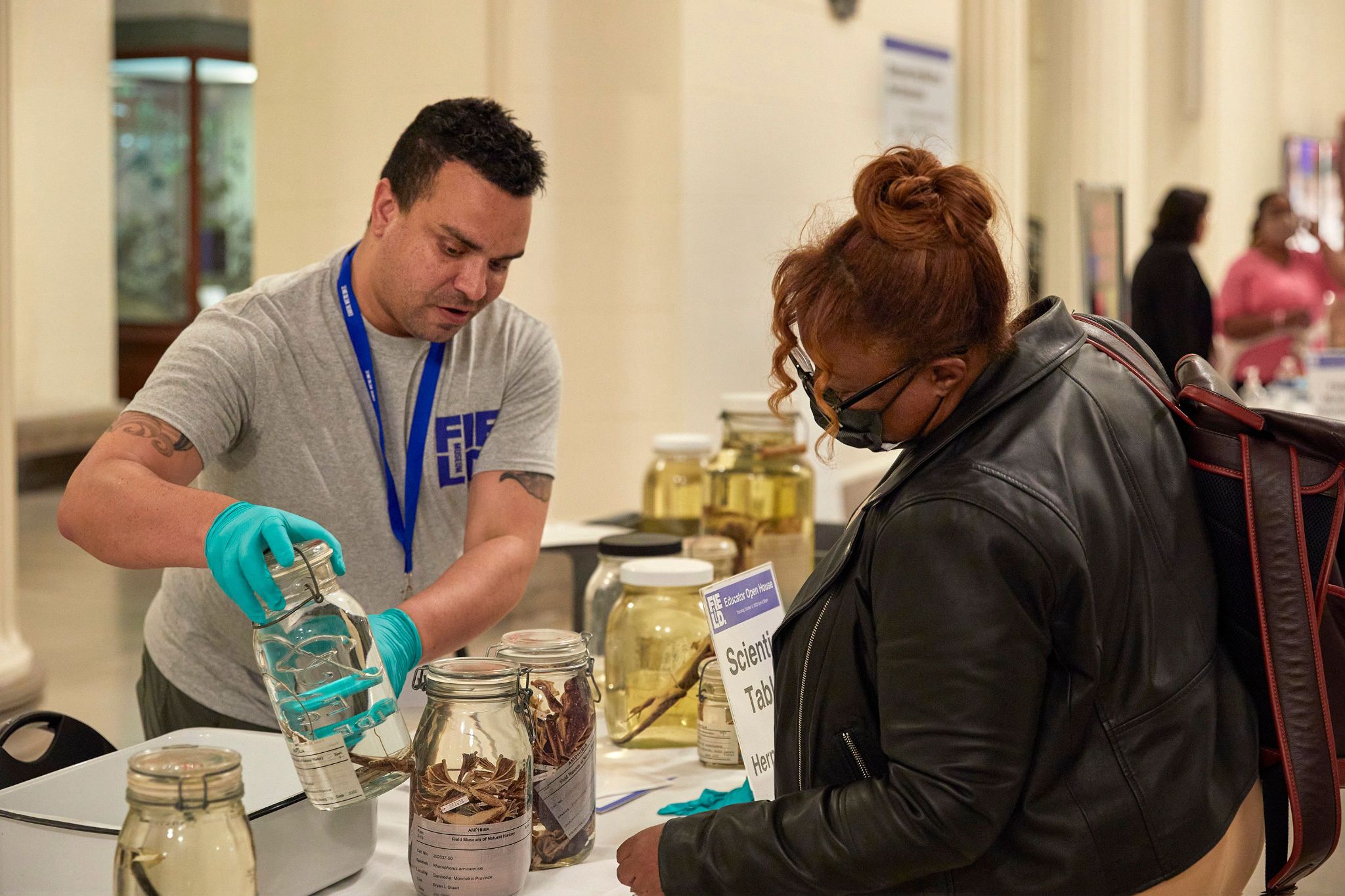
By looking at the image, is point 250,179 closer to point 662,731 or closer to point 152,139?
point 152,139

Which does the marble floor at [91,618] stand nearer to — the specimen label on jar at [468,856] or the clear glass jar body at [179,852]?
the specimen label on jar at [468,856]

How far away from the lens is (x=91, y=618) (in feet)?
18.8

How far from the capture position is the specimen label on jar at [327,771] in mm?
1111

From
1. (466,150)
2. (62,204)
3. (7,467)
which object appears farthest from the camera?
(62,204)

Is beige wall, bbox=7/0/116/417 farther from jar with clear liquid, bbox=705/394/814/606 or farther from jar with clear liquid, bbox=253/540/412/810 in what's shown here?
jar with clear liquid, bbox=253/540/412/810

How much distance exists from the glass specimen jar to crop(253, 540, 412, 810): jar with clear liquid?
0.50 ft

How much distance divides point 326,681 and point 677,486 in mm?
1358

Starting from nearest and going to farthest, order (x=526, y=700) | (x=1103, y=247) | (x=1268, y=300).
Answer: (x=526, y=700) → (x=1103, y=247) → (x=1268, y=300)

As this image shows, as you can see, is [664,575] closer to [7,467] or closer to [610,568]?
[610,568]

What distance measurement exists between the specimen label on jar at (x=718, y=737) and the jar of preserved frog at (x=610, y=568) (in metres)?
0.23

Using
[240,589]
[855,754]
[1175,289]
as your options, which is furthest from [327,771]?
[1175,289]

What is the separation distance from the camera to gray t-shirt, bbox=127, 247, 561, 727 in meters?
1.76

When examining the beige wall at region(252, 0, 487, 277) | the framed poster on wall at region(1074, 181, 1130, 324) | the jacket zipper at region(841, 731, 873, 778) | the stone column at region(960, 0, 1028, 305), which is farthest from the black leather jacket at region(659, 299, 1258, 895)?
the stone column at region(960, 0, 1028, 305)

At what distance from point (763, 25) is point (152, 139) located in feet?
29.4
